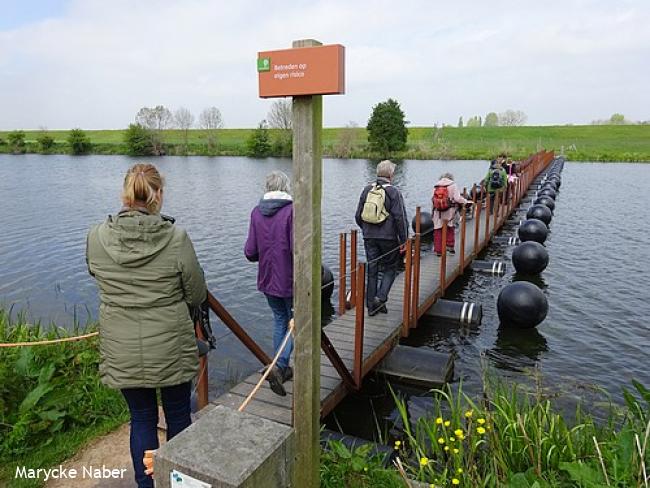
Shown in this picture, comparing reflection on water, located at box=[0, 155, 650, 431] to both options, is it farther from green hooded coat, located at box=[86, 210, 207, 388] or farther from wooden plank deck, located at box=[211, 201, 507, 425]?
green hooded coat, located at box=[86, 210, 207, 388]

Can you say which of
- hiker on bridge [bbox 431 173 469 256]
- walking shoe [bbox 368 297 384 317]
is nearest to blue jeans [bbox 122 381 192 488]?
walking shoe [bbox 368 297 384 317]

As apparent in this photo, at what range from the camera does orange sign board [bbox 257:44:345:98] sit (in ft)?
8.50

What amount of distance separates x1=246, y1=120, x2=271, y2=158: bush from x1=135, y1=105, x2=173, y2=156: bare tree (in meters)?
14.5

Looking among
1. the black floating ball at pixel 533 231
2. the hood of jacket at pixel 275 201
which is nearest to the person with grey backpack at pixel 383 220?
the hood of jacket at pixel 275 201

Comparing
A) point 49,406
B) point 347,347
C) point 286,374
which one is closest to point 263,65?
point 286,374

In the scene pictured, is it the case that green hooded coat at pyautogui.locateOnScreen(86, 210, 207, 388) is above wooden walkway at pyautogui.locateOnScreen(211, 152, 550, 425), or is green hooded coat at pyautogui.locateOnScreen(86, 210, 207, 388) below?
Answer: above

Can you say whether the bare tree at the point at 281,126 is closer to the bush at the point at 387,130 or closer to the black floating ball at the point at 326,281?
the bush at the point at 387,130

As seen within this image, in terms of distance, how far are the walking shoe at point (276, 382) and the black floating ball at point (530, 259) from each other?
29.0ft

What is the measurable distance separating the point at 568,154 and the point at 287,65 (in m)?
68.8

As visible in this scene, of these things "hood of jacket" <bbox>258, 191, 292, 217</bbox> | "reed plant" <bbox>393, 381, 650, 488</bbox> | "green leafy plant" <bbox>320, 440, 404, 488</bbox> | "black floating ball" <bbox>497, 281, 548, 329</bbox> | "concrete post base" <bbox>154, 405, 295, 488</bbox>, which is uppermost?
"hood of jacket" <bbox>258, 191, 292, 217</bbox>

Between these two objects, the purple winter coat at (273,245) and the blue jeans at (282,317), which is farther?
the blue jeans at (282,317)

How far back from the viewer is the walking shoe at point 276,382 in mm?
5086

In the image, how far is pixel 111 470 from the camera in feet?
13.2

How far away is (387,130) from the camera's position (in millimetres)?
63781
